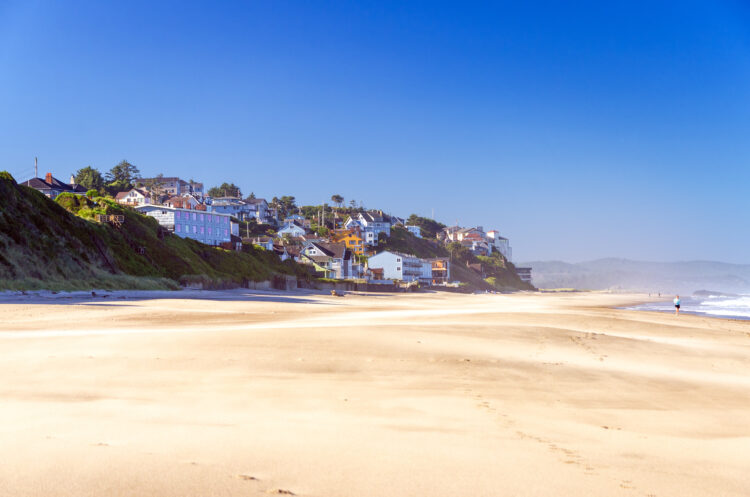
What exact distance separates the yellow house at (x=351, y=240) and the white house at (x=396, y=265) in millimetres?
12729

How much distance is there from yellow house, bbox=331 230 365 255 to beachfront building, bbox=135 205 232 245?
1570 inches

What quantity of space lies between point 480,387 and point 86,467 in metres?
5.54

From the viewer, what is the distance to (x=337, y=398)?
21.3 ft

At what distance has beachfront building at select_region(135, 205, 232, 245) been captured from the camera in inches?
2871

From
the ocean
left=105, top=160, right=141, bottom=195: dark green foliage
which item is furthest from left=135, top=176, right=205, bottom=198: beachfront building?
the ocean

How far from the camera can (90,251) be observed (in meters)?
37.5

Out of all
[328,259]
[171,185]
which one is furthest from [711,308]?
[171,185]

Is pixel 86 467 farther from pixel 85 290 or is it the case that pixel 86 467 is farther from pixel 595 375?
pixel 85 290

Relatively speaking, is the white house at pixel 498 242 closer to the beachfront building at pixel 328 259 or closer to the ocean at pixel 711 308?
the beachfront building at pixel 328 259

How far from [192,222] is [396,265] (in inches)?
1540

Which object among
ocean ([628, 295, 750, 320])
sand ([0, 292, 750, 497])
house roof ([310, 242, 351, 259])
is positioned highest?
house roof ([310, 242, 351, 259])

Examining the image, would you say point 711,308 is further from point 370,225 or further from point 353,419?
point 370,225

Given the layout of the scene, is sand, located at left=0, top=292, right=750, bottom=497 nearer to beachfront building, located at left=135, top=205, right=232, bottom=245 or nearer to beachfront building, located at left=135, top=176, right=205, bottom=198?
beachfront building, located at left=135, top=205, right=232, bottom=245

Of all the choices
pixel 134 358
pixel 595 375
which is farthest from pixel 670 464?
pixel 134 358
